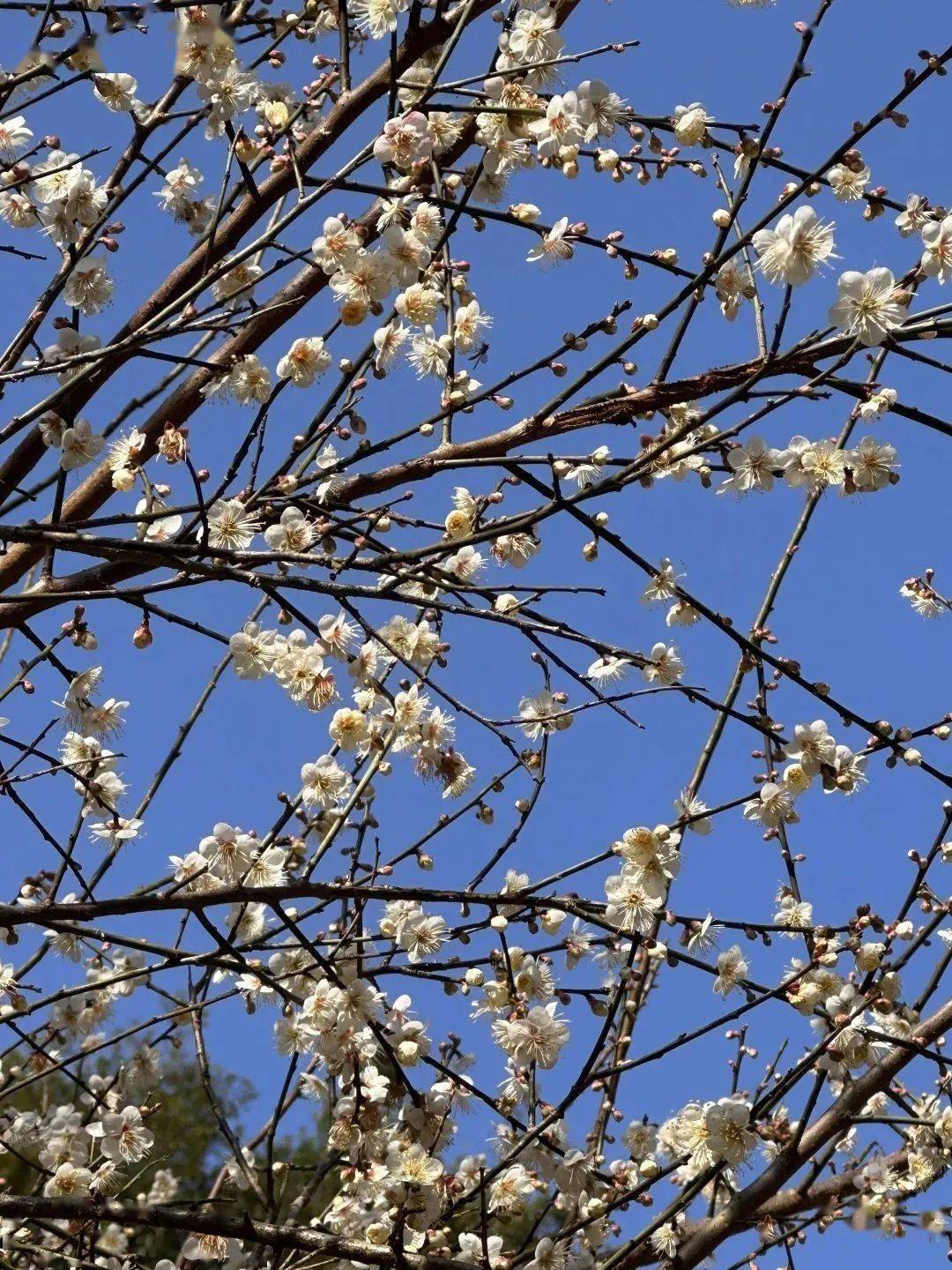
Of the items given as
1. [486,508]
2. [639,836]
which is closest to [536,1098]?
[639,836]

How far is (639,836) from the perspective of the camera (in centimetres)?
291

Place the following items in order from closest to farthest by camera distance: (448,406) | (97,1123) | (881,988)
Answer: (448,406) → (881,988) → (97,1123)

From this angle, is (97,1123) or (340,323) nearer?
(340,323)

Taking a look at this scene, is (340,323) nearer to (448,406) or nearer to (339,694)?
(448,406)

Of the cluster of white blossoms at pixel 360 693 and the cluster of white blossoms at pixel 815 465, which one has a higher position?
the cluster of white blossoms at pixel 815 465

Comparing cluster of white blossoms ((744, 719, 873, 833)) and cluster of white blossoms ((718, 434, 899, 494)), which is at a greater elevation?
cluster of white blossoms ((718, 434, 899, 494))

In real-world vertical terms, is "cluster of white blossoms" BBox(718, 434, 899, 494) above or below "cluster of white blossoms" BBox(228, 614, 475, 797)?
above

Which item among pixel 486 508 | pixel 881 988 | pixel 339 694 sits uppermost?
pixel 486 508

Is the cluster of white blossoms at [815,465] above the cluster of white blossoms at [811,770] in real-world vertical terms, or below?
above

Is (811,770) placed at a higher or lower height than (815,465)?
lower

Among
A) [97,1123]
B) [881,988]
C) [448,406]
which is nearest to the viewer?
[448,406]

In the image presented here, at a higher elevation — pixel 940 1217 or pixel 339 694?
pixel 339 694

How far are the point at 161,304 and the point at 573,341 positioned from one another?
3.30 ft

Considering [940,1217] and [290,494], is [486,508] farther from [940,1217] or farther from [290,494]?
[940,1217]
